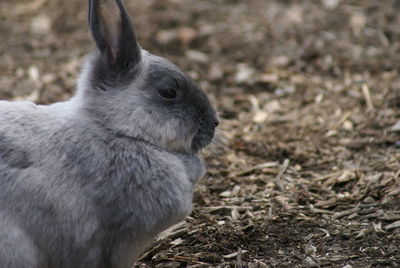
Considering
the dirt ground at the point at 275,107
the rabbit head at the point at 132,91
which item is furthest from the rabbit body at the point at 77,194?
the dirt ground at the point at 275,107

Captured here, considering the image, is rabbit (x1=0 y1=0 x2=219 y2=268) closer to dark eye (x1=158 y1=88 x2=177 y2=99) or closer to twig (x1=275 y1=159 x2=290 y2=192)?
dark eye (x1=158 y1=88 x2=177 y2=99)

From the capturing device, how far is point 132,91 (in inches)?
173

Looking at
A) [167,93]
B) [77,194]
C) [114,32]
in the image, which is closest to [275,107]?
[167,93]

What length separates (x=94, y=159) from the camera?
4.17 metres

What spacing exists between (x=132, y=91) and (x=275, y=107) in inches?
136

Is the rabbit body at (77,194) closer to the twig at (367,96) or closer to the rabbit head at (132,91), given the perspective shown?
the rabbit head at (132,91)

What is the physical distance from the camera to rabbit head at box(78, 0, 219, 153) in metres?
4.32

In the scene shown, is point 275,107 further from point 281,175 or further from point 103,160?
point 103,160

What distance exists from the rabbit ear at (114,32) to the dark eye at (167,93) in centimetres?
24

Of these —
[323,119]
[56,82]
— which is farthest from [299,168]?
[56,82]

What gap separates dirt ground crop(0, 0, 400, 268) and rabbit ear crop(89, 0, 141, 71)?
1324 millimetres

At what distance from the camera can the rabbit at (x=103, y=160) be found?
3988 mm

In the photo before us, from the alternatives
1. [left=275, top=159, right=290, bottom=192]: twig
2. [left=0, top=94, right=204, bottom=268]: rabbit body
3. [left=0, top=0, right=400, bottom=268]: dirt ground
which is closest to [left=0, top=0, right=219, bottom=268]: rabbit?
[left=0, top=94, right=204, bottom=268]: rabbit body

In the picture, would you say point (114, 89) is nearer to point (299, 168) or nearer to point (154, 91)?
point (154, 91)
